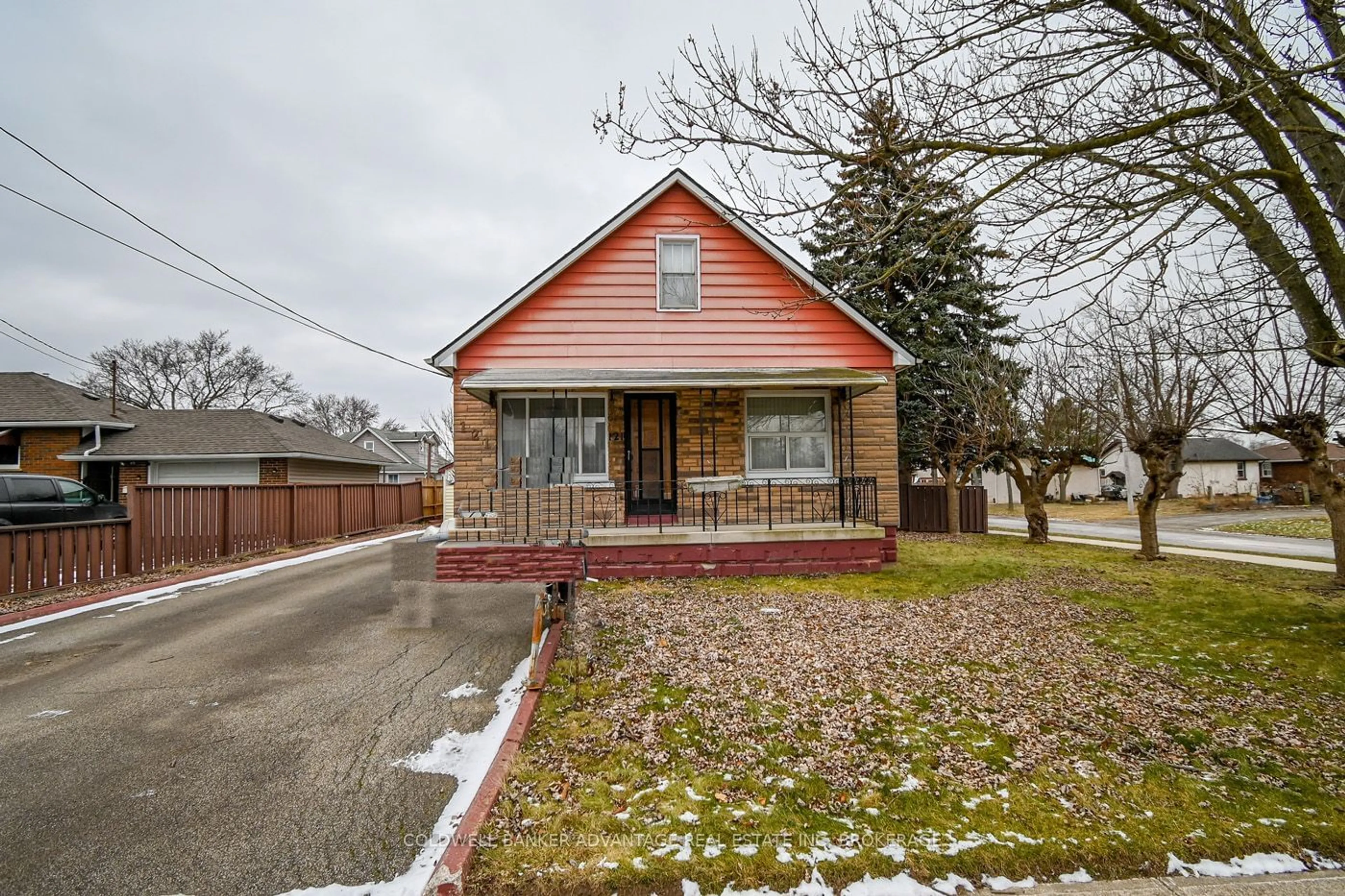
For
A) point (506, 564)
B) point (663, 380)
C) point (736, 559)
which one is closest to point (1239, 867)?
point (506, 564)

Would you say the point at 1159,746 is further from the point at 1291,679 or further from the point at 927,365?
the point at 927,365

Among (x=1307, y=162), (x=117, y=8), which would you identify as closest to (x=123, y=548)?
(x=117, y=8)

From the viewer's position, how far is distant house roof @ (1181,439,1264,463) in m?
39.1

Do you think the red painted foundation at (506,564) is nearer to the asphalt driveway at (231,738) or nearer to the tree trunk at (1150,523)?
the asphalt driveway at (231,738)

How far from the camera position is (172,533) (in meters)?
11.0

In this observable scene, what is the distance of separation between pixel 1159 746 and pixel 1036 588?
5.17 m

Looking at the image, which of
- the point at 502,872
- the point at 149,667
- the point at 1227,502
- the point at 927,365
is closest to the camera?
the point at 502,872

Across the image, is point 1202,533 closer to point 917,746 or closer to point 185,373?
point 917,746

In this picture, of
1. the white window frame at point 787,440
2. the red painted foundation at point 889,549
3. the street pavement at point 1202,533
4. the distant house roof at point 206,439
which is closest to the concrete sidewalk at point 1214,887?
the red painted foundation at point 889,549

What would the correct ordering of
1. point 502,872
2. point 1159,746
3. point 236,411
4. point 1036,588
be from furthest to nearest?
1. point 236,411
2. point 1036,588
3. point 1159,746
4. point 502,872

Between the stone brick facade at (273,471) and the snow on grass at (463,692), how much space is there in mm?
18924

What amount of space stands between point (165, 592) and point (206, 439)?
14246 mm

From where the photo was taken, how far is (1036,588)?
28.3 ft

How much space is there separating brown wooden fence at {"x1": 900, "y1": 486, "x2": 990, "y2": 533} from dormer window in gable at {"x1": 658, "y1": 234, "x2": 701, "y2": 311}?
10.8 m
